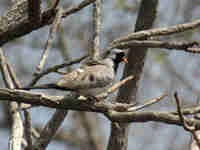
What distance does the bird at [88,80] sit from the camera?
354cm

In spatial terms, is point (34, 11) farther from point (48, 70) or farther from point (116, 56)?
point (116, 56)

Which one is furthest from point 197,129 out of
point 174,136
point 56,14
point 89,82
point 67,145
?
point 67,145

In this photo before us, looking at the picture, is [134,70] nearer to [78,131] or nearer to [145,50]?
[145,50]

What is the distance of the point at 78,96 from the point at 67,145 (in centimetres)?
799

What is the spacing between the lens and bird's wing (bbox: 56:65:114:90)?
3574 mm

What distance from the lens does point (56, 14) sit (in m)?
→ 3.61

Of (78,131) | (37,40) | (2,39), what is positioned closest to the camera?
(2,39)

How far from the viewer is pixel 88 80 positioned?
3752mm

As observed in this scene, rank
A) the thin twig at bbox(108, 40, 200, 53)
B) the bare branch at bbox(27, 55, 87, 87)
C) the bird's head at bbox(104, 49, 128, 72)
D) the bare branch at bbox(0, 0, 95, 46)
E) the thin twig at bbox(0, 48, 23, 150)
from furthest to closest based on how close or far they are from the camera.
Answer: the bird's head at bbox(104, 49, 128, 72), the thin twig at bbox(0, 48, 23, 150), the bare branch at bbox(27, 55, 87, 87), the bare branch at bbox(0, 0, 95, 46), the thin twig at bbox(108, 40, 200, 53)

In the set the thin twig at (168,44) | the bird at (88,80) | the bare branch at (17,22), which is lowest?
the bird at (88,80)

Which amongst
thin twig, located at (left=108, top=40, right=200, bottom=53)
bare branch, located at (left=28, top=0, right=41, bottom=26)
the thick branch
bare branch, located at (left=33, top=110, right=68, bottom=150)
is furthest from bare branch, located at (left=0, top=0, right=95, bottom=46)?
bare branch, located at (left=33, top=110, right=68, bottom=150)

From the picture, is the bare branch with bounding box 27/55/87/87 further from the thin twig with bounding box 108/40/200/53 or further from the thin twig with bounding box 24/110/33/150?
the thin twig with bounding box 108/40/200/53

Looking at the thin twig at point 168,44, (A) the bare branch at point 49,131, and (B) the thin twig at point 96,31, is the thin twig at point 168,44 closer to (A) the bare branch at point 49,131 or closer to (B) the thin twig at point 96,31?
(B) the thin twig at point 96,31

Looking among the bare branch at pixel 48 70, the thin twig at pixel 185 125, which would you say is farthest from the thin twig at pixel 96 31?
the thin twig at pixel 185 125
